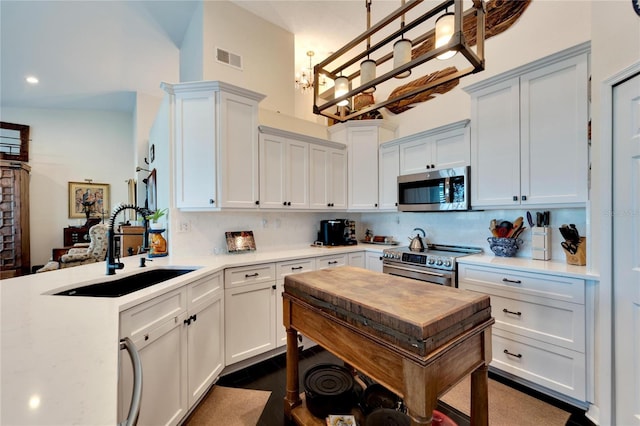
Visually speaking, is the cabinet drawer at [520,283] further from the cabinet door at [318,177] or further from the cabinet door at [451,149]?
the cabinet door at [318,177]

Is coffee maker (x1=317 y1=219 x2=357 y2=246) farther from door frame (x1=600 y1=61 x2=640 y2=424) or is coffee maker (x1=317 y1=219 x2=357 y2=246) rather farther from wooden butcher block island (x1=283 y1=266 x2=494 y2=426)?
door frame (x1=600 y1=61 x2=640 y2=424)

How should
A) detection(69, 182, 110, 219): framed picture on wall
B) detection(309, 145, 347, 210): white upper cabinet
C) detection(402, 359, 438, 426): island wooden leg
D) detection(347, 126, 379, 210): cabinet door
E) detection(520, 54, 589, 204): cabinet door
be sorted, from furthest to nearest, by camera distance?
detection(69, 182, 110, 219): framed picture on wall
detection(347, 126, 379, 210): cabinet door
detection(309, 145, 347, 210): white upper cabinet
detection(520, 54, 589, 204): cabinet door
detection(402, 359, 438, 426): island wooden leg

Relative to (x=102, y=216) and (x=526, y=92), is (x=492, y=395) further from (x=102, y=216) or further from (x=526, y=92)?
(x=102, y=216)

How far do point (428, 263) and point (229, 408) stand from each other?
2151mm

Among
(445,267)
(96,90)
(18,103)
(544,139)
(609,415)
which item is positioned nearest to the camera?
(609,415)

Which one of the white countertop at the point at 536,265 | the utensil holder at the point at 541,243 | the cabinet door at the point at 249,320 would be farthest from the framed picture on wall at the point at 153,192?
the utensil holder at the point at 541,243

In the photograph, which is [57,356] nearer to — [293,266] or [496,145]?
[293,266]

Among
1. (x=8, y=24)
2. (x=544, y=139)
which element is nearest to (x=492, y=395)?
(x=544, y=139)

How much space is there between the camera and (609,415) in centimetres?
166

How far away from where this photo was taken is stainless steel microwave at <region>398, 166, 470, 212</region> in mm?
2783

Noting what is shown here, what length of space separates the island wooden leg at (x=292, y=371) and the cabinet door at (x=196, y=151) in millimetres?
1535

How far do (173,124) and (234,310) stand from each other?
1.93 meters

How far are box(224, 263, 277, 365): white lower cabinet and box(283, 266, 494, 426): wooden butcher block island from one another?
0.97 metres

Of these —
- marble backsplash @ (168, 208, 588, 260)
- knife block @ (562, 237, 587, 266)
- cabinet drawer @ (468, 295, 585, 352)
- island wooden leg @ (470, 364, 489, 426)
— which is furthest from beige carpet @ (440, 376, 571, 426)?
marble backsplash @ (168, 208, 588, 260)
